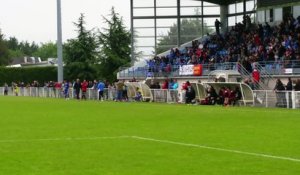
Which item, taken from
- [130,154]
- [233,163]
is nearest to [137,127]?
[130,154]

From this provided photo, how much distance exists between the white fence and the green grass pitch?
11.4 metres

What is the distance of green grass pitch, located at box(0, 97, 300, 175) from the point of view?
1153 centimetres

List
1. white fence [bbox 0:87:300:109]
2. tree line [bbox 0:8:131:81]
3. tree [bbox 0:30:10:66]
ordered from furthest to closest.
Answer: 1. tree [bbox 0:30:10:66]
2. tree line [bbox 0:8:131:81]
3. white fence [bbox 0:87:300:109]

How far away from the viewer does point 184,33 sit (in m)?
64.9

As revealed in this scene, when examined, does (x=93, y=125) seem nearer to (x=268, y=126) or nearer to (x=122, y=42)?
(x=268, y=126)

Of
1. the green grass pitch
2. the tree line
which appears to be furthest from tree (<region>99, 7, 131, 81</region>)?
the green grass pitch

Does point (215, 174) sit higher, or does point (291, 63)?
point (291, 63)

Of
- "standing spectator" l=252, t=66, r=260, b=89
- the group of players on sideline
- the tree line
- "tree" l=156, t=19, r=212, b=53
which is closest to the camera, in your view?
the group of players on sideline

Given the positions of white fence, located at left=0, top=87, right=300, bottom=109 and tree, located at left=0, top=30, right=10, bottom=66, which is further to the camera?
tree, located at left=0, top=30, right=10, bottom=66

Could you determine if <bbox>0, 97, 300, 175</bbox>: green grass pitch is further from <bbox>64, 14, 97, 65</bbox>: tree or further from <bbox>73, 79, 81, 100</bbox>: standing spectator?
<bbox>64, 14, 97, 65</bbox>: tree

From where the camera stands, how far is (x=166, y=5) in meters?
64.4

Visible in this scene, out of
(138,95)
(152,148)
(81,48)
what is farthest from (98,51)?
(152,148)

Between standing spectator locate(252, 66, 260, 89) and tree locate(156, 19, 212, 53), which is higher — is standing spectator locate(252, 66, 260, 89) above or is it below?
below

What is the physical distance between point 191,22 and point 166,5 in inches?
113
